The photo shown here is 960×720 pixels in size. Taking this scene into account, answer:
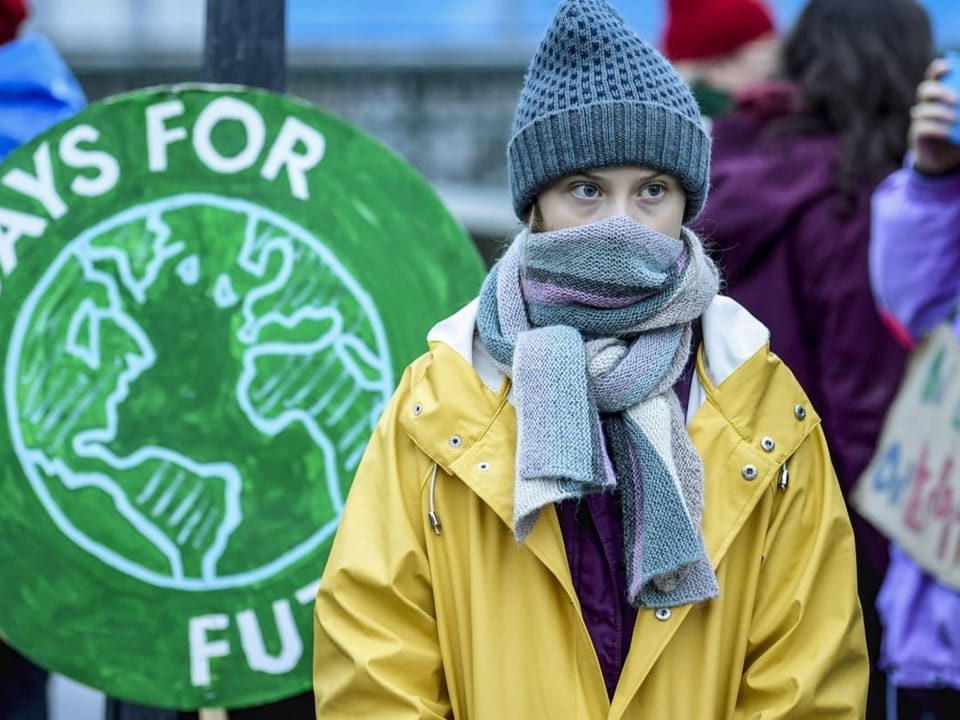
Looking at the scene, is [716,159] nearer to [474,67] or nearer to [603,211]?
[603,211]

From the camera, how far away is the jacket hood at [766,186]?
4.10m

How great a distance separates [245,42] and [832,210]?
4.48ft

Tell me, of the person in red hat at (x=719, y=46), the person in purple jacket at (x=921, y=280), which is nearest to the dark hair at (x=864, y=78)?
the person in purple jacket at (x=921, y=280)

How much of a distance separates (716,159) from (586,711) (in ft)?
6.49

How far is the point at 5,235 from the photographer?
11.2 feet

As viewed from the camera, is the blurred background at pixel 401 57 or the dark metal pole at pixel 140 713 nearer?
the dark metal pole at pixel 140 713

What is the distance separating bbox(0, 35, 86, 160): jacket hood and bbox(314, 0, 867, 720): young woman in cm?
157

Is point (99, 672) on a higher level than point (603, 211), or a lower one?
lower

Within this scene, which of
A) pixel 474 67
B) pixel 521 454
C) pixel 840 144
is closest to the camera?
pixel 521 454

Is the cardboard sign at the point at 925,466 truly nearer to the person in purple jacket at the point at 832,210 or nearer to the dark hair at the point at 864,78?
the person in purple jacket at the point at 832,210

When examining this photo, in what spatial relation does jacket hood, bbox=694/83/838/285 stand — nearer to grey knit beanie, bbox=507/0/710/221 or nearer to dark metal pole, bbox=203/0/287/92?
dark metal pole, bbox=203/0/287/92

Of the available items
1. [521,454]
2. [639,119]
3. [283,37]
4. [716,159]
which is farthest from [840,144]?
[521,454]

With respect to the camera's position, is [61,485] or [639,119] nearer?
[639,119]

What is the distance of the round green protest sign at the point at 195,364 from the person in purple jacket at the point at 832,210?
35.1 inches
